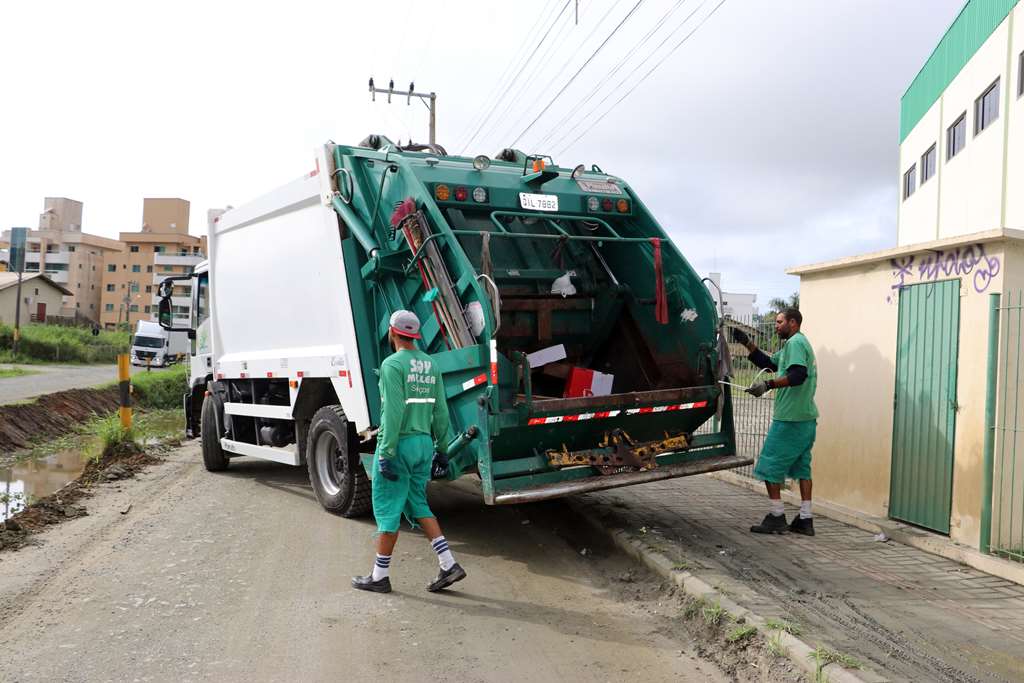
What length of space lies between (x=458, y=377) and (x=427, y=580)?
1314 mm

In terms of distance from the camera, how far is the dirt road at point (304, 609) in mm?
3850

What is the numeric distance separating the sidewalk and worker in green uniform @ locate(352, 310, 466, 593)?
163cm

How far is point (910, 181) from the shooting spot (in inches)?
1013

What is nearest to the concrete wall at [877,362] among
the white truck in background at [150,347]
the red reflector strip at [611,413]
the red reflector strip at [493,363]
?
the red reflector strip at [611,413]

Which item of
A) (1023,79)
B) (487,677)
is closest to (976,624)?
(487,677)

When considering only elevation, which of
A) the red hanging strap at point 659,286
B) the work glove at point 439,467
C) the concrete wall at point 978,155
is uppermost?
the concrete wall at point 978,155

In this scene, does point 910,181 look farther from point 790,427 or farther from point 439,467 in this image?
point 439,467

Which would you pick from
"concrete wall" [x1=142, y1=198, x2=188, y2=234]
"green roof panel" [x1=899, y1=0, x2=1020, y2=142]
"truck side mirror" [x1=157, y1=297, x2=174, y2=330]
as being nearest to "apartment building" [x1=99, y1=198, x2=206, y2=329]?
"concrete wall" [x1=142, y1=198, x2=188, y2=234]

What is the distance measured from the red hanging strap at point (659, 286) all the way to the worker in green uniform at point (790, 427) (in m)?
0.60

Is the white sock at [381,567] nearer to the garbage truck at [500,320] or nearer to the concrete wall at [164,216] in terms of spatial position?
the garbage truck at [500,320]

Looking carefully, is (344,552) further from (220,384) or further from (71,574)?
(220,384)

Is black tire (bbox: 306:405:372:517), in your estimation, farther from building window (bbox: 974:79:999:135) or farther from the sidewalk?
building window (bbox: 974:79:999:135)

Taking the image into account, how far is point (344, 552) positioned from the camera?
5.84 meters

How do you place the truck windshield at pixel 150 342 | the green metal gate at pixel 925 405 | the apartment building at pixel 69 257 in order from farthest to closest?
the apartment building at pixel 69 257 → the truck windshield at pixel 150 342 → the green metal gate at pixel 925 405
